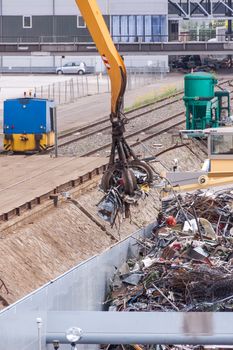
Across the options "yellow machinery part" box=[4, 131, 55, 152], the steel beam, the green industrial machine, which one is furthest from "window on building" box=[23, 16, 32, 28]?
the steel beam

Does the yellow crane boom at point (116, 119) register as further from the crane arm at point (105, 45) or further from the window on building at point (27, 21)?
the window on building at point (27, 21)

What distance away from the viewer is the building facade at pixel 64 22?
87.4m

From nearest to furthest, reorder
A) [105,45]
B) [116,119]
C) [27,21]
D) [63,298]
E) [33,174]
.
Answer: [63,298], [116,119], [105,45], [33,174], [27,21]

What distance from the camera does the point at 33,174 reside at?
32.7 meters

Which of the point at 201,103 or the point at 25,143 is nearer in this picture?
the point at 25,143

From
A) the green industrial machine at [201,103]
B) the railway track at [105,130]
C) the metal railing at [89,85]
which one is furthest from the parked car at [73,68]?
the green industrial machine at [201,103]

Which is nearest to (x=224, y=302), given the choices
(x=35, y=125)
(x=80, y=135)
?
(x=35, y=125)

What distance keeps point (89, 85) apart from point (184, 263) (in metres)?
52.4

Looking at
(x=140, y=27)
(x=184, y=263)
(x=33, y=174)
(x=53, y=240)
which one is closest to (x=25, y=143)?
(x=33, y=174)

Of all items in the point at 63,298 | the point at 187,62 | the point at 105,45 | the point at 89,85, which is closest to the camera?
the point at 63,298

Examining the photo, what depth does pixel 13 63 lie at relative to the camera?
8825cm

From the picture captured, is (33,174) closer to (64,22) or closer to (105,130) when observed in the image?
(105,130)

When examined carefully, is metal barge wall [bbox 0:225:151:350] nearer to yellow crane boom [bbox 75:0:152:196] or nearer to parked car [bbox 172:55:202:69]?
yellow crane boom [bbox 75:0:152:196]

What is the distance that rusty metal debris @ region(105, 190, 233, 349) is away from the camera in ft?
55.4
